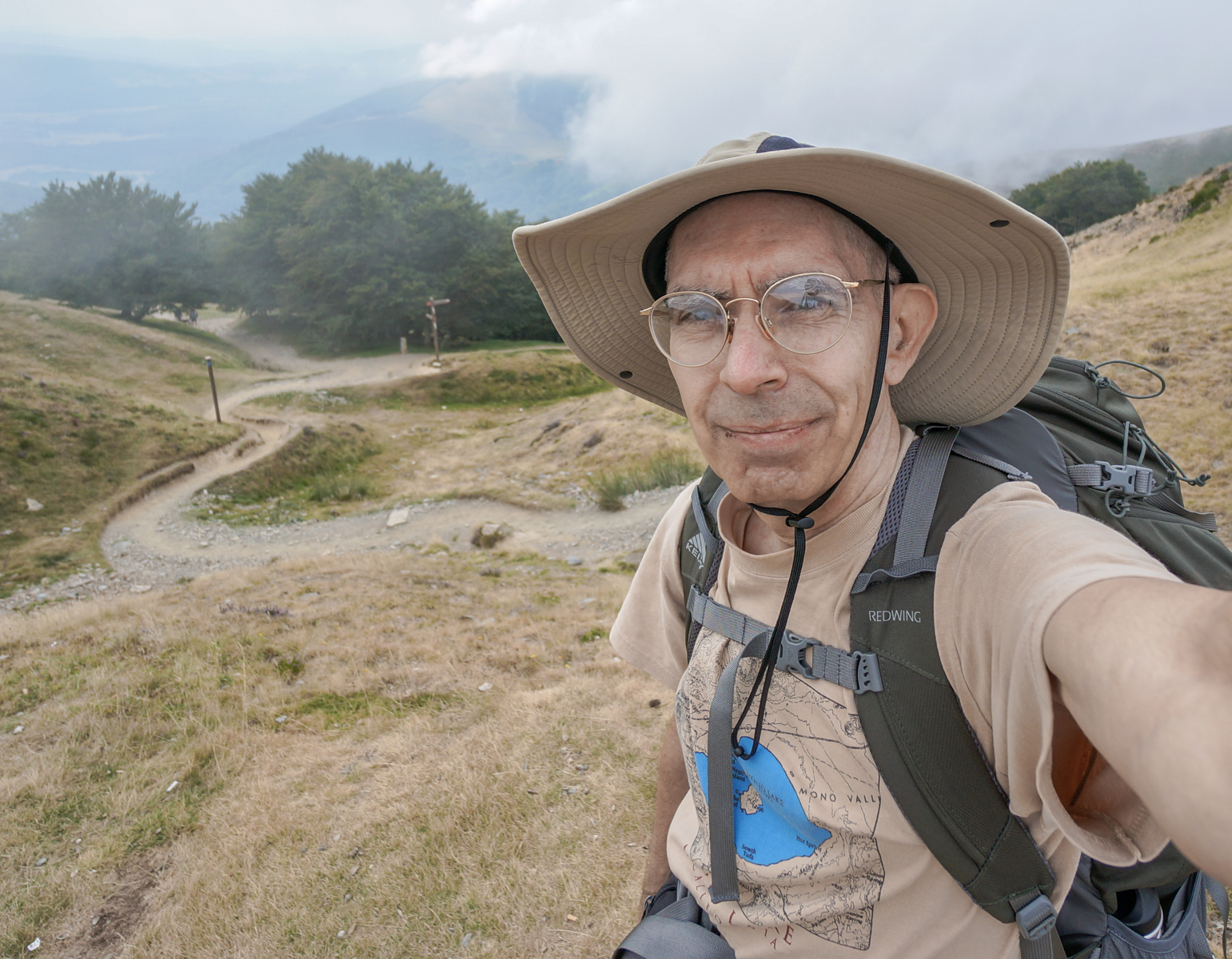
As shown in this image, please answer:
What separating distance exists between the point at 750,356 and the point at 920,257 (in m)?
0.56

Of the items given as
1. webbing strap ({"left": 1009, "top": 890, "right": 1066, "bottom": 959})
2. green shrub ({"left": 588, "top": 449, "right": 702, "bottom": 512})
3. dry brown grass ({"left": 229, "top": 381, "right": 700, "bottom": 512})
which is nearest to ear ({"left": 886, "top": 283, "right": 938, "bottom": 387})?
webbing strap ({"left": 1009, "top": 890, "right": 1066, "bottom": 959})

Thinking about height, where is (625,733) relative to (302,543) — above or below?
above

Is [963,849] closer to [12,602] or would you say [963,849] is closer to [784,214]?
[784,214]

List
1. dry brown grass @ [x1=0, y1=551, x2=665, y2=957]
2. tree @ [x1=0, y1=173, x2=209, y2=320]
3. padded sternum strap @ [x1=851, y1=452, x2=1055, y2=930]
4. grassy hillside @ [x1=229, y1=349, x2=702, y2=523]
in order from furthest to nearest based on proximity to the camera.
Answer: tree @ [x1=0, y1=173, x2=209, y2=320] → grassy hillside @ [x1=229, y1=349, x2=702, y2=523] → dry brown grass @ [x1=0, y1=551, x2=665, y2=957] → padded sternum strap @ [x1=851, y1=452, x2=1055, y2=930]

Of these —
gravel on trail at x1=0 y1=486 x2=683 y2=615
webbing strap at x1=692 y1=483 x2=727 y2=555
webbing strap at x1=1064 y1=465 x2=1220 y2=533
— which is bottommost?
gravel on trail at x1=0 y1=486 x2=683 y2=615

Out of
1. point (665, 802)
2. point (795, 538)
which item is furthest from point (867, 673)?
point (665, 802)

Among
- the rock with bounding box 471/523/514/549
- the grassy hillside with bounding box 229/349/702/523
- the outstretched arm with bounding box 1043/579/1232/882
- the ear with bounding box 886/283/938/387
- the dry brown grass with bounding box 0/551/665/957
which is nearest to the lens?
the outstretched arm with bounding box 1043/579/1232/882

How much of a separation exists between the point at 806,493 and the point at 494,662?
180 inches

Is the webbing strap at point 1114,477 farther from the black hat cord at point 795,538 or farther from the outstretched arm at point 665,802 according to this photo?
the outstretched arm at point 665,802

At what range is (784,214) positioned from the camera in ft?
4.54

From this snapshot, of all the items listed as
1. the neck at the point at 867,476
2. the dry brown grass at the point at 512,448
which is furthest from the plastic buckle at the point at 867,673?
the dry brown grass at the point at 512,448

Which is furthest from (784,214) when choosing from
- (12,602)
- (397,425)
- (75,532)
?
(397,425)

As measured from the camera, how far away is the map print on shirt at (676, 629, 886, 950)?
4.25 feet

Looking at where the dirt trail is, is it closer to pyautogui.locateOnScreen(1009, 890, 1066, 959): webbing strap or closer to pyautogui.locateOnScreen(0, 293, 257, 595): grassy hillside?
pyautogui.locateOnScreen(0, 293, 257, 595): grassy hillside
